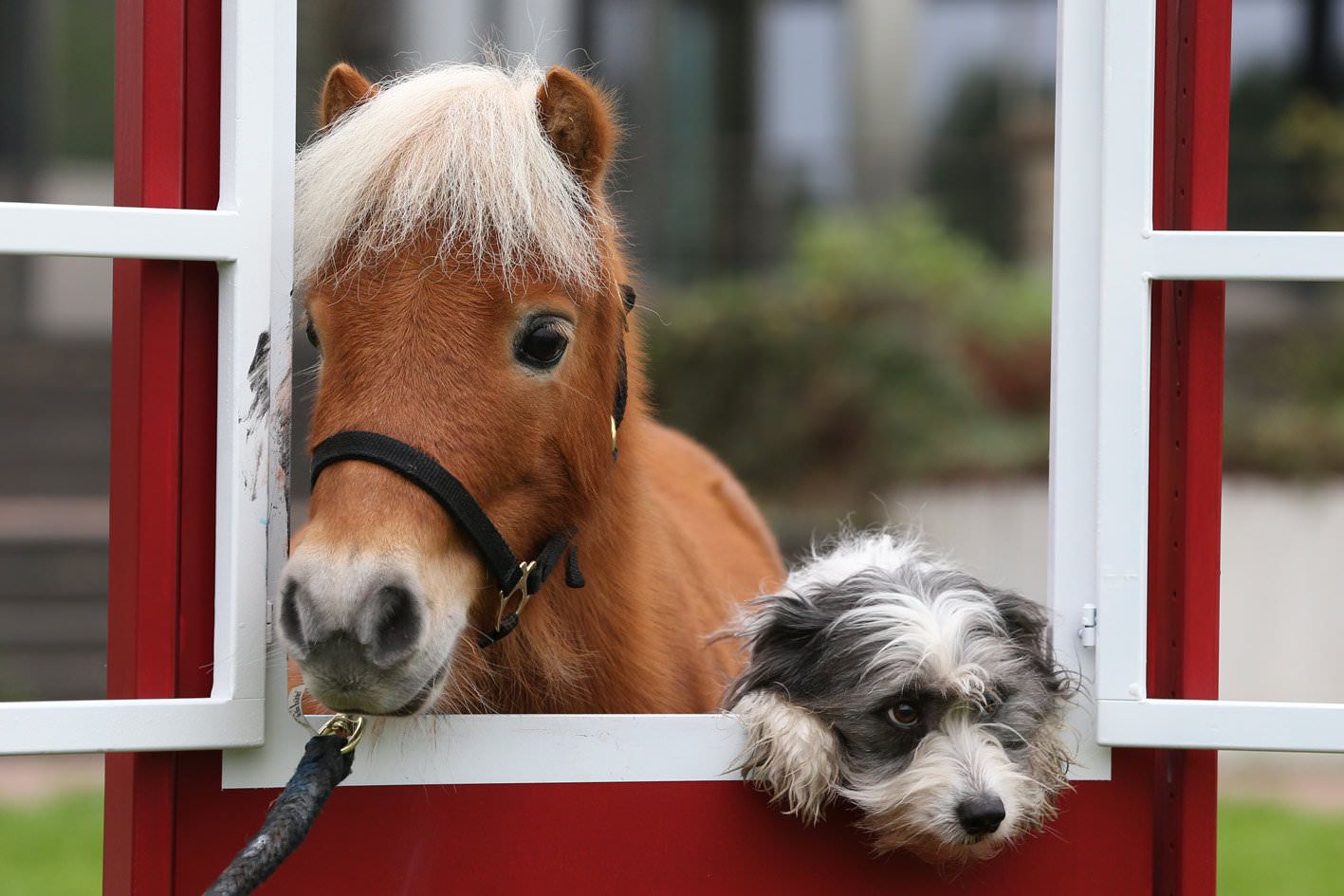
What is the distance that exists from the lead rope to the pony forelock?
71 cm

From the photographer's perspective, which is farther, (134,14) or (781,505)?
(781,505)

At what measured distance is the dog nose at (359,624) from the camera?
1820 mm

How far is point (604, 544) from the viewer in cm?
257

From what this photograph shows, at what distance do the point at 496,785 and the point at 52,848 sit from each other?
16.7ft

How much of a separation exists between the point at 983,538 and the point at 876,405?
1192 millimetres

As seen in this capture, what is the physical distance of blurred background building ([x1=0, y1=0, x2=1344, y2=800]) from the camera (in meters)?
8.68

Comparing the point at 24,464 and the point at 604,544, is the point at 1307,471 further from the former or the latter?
the point at 24,464

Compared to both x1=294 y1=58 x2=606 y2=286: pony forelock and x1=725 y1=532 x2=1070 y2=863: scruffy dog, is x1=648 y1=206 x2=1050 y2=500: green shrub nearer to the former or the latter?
x1=725 y1=532 x2=1070 y2=863: scruffy dog

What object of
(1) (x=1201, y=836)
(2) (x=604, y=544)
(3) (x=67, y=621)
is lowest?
(3) (x=67, y=621)

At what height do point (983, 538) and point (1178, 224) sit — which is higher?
point (1178, 224)

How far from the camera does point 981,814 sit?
6.39 ft

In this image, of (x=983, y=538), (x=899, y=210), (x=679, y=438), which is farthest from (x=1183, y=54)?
(x=899, y=210)

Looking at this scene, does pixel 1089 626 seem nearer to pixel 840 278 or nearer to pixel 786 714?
pixel 786 714

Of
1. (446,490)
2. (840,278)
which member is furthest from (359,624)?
(840,278)
